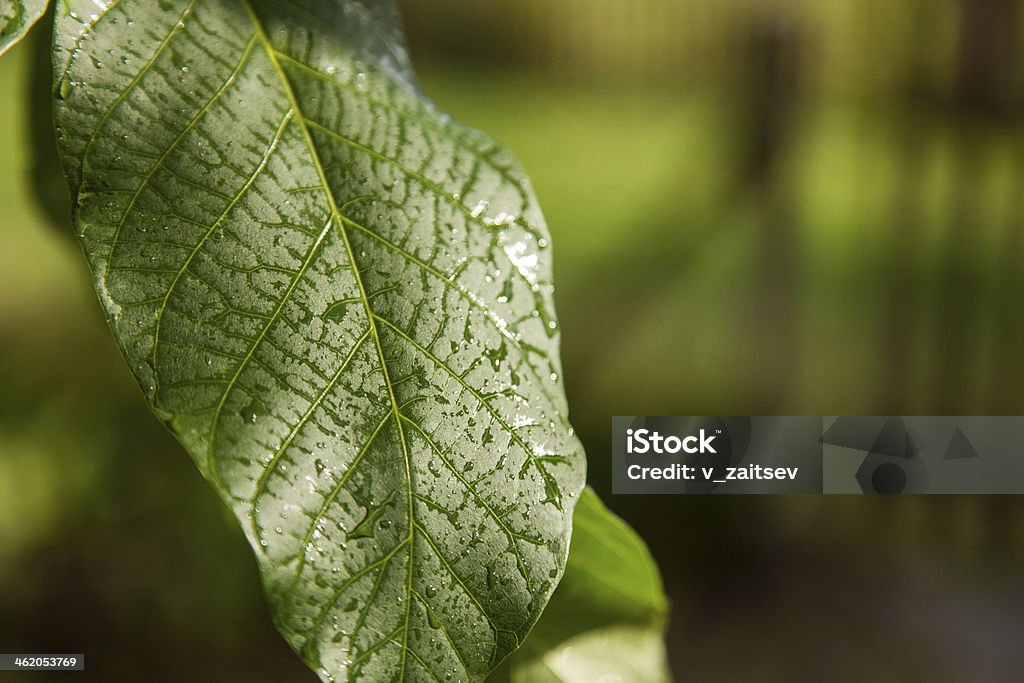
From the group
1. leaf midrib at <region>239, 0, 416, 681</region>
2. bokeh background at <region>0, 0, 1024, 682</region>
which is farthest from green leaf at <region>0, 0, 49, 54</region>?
bokeh background at <region>0, 0, 1024, 682</region>

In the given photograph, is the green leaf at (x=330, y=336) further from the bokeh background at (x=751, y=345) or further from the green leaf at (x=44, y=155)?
the bokeh background at (x=751, y=345)

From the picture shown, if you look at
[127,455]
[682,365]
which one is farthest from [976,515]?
[127,455]

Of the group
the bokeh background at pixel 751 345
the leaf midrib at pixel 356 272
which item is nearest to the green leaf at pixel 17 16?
the leaf midrib at pixel 356 272

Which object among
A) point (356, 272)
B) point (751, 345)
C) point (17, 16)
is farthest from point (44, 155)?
point (751, 345)

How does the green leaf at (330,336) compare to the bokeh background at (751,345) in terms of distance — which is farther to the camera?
the bokeh background at (751,345)

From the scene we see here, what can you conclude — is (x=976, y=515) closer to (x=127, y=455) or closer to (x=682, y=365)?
(x=682, y=365)
